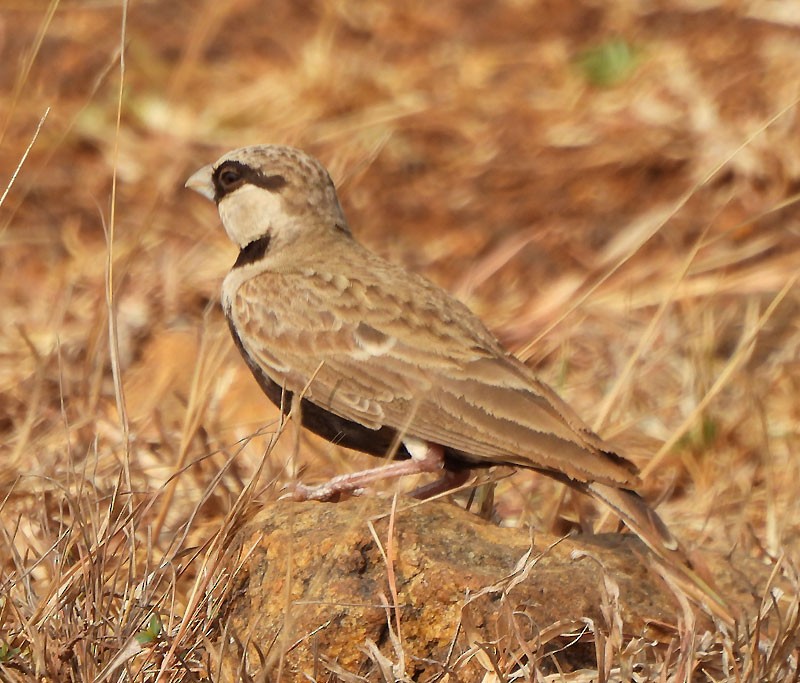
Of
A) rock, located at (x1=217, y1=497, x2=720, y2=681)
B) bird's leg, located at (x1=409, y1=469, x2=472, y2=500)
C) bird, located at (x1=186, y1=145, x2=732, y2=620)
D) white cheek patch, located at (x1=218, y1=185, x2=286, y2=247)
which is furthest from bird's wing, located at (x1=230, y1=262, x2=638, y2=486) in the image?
rock, located at (x1=217, y1=497, x2=720, y2=681)

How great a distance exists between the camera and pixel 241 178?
545 cm

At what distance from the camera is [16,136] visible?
934cm

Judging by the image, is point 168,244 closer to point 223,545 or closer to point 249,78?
point 249,78

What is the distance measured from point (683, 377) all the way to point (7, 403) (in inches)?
129

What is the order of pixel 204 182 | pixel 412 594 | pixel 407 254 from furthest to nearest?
1. pixel 407 254
2. pixel 204 182
3. pixel 412 594

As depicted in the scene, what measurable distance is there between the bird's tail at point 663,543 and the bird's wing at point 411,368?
6cm

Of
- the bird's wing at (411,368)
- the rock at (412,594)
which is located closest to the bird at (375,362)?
the bird's wing at (411,368)

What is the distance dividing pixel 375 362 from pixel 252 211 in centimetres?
103

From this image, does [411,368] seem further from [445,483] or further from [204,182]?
[204,182]

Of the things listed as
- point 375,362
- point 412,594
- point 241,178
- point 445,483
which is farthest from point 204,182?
point 412,594

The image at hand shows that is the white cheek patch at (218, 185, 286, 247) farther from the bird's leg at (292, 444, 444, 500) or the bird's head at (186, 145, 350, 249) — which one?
the bird's leg at (292, 444, 444, 500)

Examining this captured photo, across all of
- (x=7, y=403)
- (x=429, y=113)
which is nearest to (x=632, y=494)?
(x=7, y=403)

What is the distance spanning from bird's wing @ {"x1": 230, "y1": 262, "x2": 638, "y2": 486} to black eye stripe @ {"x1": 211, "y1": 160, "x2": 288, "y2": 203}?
18.2 inches

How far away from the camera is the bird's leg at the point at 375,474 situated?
4449 millimetres
